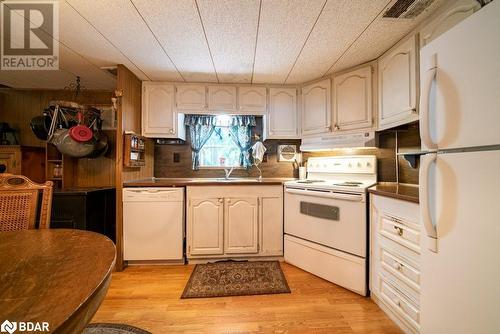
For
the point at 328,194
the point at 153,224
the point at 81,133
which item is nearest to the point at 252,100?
the point at 328,194

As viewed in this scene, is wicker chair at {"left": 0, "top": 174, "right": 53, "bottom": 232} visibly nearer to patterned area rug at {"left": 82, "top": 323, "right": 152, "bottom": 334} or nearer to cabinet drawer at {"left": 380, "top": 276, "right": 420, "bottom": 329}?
patterned area rug at {"left": 82, "top": 323, "right": 152, "bottom": 334}

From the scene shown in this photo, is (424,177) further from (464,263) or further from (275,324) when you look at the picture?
(275,324)

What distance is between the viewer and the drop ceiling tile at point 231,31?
1395 millimetres

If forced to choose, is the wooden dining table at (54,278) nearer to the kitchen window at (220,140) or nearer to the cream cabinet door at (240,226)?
the cream cabinet door at (240,226)

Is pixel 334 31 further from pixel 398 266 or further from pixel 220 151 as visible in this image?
pixel 220 151

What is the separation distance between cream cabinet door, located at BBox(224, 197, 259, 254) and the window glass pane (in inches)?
30.2

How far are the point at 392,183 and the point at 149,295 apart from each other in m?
2.55

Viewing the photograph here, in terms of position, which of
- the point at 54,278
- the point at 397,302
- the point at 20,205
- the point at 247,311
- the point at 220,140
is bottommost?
the point at 247,311

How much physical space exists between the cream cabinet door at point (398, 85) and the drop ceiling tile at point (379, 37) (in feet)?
0.25

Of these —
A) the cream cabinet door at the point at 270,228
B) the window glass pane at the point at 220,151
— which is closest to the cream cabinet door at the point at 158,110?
the window glass pane at the point at 220,151

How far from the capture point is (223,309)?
1.58 m

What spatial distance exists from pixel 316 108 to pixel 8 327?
8.76 ft

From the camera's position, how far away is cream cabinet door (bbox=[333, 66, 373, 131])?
209 centimetres

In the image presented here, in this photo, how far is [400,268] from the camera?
54.0 inches
